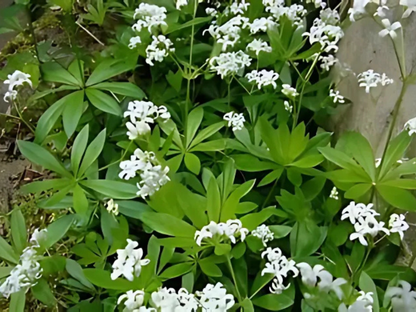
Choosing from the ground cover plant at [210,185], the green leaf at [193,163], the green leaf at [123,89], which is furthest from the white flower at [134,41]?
the green leaf at [193,163]

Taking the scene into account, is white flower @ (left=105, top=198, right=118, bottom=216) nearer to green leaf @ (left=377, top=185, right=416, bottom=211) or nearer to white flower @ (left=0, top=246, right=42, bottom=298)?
white flower @ (left=0, top=246, right=42, bottom=298)

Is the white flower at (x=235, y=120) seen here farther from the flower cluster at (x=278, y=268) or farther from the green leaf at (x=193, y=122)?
the flower cluster at (x=278, y=268)

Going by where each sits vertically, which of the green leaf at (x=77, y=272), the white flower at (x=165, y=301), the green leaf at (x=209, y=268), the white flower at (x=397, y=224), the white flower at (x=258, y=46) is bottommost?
the green leaf at (x=77, y=272)

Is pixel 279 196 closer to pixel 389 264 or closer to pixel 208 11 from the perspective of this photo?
pixel 389 264

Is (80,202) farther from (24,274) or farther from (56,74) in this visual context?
(56,74)

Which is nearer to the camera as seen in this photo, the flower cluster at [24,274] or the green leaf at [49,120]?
the flower cluster at [24,274]

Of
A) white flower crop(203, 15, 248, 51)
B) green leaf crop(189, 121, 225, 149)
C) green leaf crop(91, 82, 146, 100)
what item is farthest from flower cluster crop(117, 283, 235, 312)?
white flower crop(203, 15, 248, 51)

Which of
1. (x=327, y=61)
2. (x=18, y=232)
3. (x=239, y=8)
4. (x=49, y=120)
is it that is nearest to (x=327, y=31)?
(x=327, y=61)
